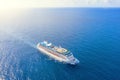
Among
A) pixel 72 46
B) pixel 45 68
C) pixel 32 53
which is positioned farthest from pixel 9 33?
pixel 45 68

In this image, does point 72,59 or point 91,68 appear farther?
point 72,59

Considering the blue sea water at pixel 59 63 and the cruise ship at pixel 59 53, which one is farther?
the cruise ship at pixel 59 53

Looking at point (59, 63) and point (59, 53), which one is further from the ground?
point (59, 53)

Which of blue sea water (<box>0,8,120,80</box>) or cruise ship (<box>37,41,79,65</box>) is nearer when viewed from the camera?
blue sea water (<box>0,8,120,80</box>)

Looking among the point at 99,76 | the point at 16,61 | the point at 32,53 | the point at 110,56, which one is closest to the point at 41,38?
the point at 32,53

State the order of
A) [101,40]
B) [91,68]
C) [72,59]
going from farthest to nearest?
[101,40] < [72,59] < [91,68]

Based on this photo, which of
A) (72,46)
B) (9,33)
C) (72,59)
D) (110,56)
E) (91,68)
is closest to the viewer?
(91,68)

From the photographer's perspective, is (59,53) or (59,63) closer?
(59,63)

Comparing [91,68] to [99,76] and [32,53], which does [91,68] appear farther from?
[32,53]
